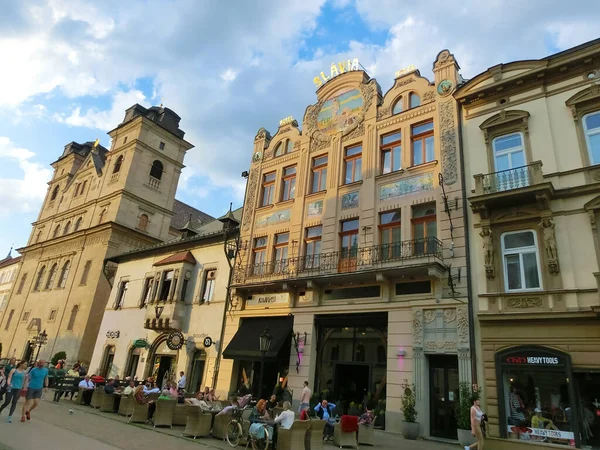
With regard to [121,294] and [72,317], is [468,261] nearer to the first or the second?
[121,294]

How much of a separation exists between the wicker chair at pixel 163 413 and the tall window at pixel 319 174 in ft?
39.8

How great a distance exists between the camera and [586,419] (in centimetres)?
1168

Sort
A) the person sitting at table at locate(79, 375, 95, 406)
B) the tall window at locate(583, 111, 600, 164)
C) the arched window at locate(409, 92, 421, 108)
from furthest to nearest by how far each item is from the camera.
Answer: the arched window at locate(409, 92, 421, 108)
the person sitting at table at locate(79, 375, 95, 406)
the tall window at locate(583, 111, 600, 164)

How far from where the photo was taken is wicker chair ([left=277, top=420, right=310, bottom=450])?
32.1 ft

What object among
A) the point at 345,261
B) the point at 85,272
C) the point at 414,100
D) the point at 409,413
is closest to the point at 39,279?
the point at 85,272

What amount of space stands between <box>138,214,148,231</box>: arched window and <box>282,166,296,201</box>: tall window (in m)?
21.7

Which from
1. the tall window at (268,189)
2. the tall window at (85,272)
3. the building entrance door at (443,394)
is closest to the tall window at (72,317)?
the tall window at (85,272)

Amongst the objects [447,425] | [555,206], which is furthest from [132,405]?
[555,206]

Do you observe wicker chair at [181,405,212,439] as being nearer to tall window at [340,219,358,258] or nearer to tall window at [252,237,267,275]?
tall window at [340,219,358,258]

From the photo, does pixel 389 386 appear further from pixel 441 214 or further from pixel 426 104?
pixel 426 104

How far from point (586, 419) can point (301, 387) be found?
10.0 metres

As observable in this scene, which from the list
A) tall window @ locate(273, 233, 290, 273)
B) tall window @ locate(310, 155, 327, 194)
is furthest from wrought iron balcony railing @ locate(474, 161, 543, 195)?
tall window @ locate(273, 233, 290, 273)

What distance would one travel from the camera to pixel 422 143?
1827cm

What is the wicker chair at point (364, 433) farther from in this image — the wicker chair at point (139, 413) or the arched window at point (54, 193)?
the arched window at point (54, 193)
